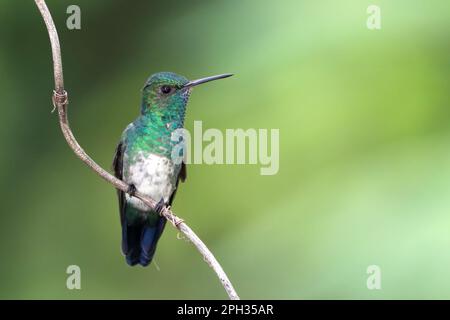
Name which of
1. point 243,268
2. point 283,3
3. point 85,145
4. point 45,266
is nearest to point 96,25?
point 85,145

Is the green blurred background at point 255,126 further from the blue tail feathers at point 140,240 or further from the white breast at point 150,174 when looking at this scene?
the white breast at point 150,174

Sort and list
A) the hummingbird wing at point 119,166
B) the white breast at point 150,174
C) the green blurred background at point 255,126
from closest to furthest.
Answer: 1. the green blurred background at point 255,126
2. the white breast at point 150,174
3. the hummingbird wing at point 119,166

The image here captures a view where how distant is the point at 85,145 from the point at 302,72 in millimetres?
1462

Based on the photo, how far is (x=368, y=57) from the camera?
3598 millimetres

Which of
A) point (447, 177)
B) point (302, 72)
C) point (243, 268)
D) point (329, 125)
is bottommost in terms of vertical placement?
point (243, 268)

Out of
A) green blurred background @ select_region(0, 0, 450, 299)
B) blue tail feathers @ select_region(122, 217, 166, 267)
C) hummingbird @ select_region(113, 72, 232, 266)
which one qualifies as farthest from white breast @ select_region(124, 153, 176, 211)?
green blurred background @ select_region(0, 0, 450, 299)

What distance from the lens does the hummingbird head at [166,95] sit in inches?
122

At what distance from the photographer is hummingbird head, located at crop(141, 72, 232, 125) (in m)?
3.09

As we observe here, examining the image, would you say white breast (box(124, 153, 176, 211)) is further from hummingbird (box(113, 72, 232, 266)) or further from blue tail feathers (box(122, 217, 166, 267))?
blue tail feathers (box(122, 217, 166, 267))

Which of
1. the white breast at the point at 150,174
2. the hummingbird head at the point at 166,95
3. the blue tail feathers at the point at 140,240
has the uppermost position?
the hummingbird head at the point at 166,95

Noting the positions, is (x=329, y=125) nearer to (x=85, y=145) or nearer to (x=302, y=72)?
(x=302, y=72)

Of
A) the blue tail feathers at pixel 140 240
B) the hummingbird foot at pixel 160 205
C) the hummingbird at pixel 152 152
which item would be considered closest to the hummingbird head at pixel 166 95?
the hummingbird at pixel 152 152

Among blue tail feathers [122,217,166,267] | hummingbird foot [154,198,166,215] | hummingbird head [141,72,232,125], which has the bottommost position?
blue tail feathers [122,217,166,267]

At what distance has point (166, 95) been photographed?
3.11 m
